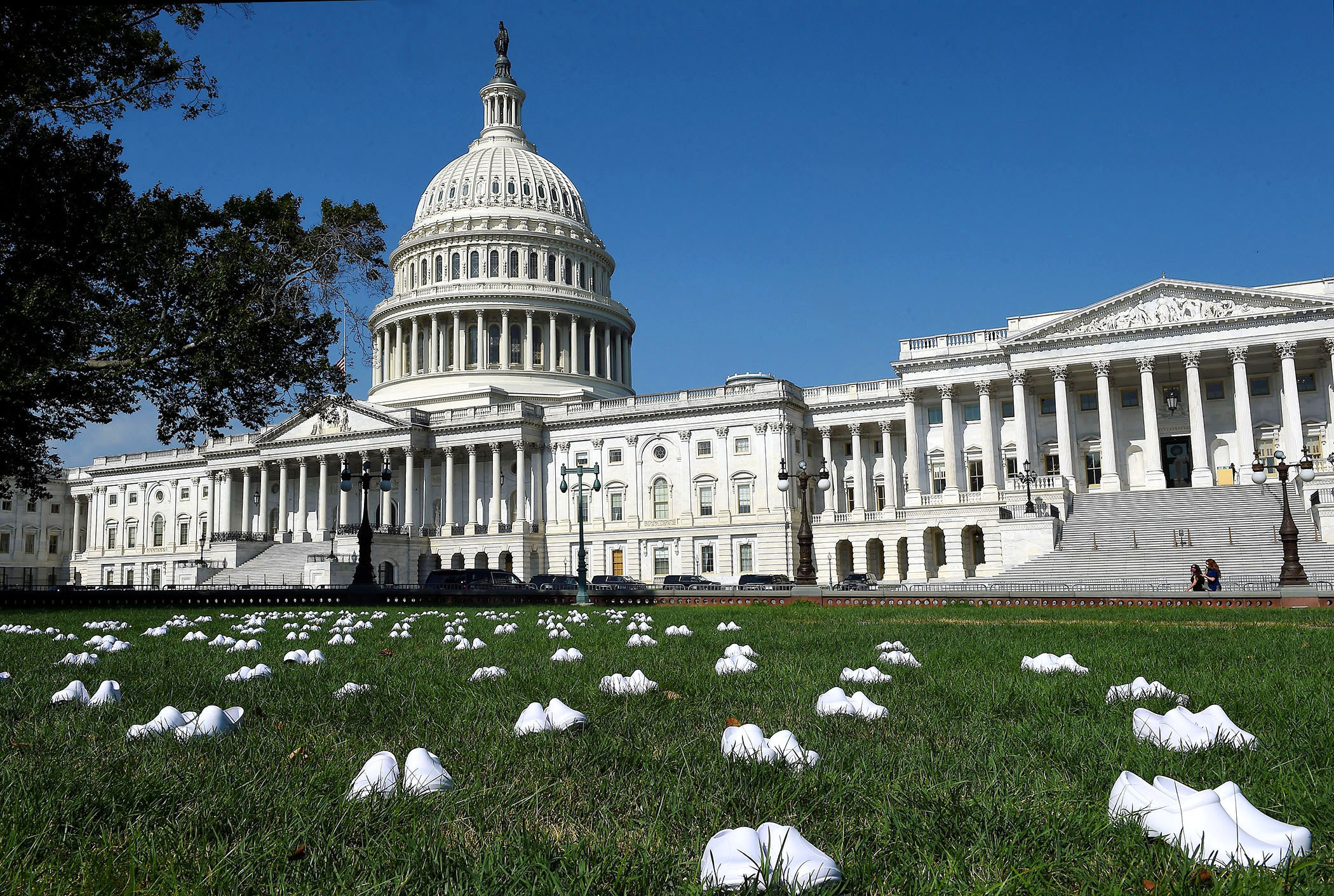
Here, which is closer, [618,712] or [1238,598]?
[618,712]

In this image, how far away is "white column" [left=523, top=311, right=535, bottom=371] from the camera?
99.7m

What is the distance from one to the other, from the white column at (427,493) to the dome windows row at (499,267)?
20.6 metres

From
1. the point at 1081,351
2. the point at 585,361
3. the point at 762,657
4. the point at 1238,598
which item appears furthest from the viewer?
the point at 585,361

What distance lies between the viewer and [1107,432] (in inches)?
2499

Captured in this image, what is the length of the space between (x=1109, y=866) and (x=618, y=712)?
344cm

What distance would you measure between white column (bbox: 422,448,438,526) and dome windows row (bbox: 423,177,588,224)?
3081cm

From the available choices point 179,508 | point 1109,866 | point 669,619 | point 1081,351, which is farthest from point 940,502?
point 179,508

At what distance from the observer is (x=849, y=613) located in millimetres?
23422

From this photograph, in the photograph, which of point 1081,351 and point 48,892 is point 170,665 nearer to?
point 48,892

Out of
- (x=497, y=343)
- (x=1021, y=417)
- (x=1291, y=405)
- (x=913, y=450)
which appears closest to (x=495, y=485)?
(x=497, y=343)

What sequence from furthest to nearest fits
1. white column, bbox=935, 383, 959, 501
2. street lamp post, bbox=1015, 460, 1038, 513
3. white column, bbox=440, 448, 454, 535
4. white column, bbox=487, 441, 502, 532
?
white column, bbox=440, 448, 454, 535, white column, bbox=487, 441, 502, 532, white column, bbox=935, 383, 959, 501, street lamp post, bbox=1015, 460, 1038, 513

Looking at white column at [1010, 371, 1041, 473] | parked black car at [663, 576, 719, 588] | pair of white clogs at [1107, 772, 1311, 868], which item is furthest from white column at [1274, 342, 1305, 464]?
pair of white clogs at [1107, 772, 1311, 868]

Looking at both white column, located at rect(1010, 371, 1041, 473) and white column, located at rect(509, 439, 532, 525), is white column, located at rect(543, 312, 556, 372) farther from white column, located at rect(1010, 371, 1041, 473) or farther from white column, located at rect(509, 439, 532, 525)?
white column, located at rect(1010, 371, 1041, 473)

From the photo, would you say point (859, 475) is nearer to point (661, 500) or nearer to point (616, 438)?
point (661, 500)
